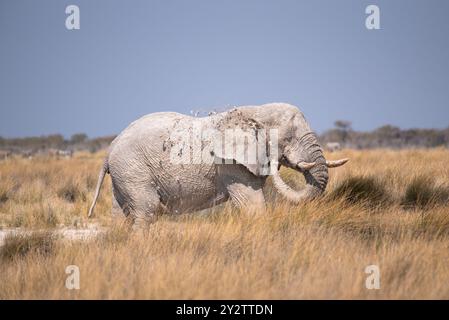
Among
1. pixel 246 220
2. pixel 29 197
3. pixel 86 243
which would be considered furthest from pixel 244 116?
pixel 29 197

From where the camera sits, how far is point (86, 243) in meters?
7.35

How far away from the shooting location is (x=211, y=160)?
8.07 metres

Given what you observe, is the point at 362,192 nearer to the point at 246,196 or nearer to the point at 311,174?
the point at 311,174

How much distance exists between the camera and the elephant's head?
7906mm

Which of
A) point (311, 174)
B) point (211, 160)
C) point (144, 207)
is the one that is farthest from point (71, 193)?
point (311, 174)

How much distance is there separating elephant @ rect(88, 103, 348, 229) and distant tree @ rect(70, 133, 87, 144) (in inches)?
2194

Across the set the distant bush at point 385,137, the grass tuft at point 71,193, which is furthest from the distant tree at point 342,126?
the grass tuft at point 71,193

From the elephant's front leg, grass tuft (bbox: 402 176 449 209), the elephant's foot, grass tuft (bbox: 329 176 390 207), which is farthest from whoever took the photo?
grass tuft (bbox: 402 176 449 209)

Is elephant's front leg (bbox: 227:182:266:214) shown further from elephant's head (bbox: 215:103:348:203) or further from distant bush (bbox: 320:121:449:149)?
distant bush (bbox: 320:121:449:149)

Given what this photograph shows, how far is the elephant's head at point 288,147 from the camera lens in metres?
7.91

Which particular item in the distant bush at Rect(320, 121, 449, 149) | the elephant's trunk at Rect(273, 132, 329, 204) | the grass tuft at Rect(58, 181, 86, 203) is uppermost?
the elephant's trunk at Rect(273, 132, 329, 204)

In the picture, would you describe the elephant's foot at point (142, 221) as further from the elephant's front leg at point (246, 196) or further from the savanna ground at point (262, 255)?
the elephant's front leg at point (246, 196)

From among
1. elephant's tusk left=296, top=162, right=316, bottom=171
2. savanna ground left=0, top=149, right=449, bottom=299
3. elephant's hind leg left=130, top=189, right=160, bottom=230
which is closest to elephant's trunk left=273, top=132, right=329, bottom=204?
elephant's tusk left=296, top=162, right=316, bottom=171
